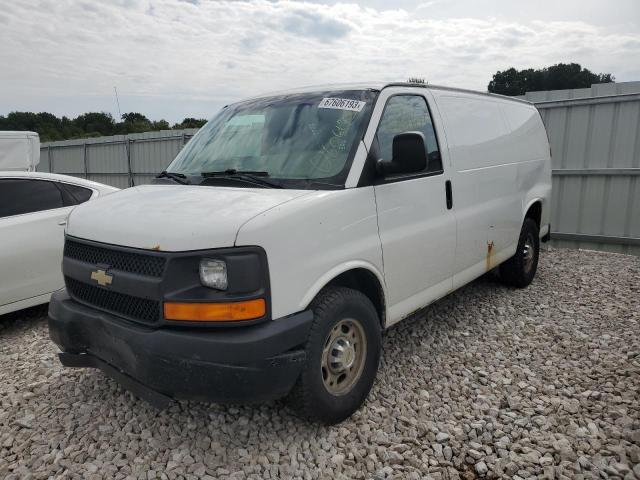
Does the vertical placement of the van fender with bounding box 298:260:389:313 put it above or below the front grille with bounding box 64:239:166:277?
below

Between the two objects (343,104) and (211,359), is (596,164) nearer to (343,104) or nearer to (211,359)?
(343,104)

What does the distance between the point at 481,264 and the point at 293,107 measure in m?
2.29

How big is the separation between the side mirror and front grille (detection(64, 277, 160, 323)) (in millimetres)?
1605

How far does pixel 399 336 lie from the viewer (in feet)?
14.2

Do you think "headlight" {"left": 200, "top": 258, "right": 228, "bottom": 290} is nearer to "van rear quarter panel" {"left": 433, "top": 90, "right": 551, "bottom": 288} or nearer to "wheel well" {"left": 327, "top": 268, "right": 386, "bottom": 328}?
"wheel well" {"left": 327, "top": 268, "right": 386, "bottom": 328}

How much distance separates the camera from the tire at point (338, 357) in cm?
263

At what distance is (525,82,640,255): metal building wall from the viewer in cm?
748

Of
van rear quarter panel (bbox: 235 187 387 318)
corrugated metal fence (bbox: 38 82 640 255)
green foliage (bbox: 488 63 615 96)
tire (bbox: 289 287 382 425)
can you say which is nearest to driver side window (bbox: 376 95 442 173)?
van rear quarter panel (bbox: 235 187 387 318)

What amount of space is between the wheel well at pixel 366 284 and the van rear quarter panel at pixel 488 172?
3.46ft

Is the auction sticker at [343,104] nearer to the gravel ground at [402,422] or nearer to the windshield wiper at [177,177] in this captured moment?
the windshield wiper at [177,177]

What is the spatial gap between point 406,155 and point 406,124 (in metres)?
0.59

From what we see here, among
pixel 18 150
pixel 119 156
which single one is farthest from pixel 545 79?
pixel 18 150

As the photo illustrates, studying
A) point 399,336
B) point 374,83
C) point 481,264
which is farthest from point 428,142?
point 399,336

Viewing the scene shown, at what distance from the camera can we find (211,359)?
91.2 inches
